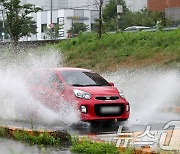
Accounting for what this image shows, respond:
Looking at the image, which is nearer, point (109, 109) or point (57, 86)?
point (109, 109)

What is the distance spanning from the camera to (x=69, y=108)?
12148 millimetres

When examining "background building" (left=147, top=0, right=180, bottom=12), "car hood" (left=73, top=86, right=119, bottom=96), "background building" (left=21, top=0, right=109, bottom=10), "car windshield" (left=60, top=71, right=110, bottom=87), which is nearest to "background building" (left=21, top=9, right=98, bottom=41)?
"background building" (left=21, top=0, right=109, bottom=10)

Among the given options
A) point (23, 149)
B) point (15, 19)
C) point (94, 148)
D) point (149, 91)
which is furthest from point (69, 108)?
point (15, 19)

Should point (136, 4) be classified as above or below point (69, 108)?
above

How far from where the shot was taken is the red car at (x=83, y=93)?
12.0 m

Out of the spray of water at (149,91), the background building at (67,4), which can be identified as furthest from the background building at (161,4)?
the spray of water at (149,91)

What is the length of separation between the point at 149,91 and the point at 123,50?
29.3 feet

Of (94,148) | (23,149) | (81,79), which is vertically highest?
(81,79)

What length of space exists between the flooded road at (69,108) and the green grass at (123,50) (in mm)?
3888

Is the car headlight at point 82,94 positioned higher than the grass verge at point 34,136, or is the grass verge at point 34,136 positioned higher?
the car headlight at point 82,94

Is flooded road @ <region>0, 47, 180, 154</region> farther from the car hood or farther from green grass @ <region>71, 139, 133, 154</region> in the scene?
the car hood

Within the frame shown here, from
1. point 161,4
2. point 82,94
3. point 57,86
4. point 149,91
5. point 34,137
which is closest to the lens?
point 34,137

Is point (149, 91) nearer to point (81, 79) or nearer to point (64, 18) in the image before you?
point (81, 79)

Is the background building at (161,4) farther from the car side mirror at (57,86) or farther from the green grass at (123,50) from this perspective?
the car side mirror at (57,86)
